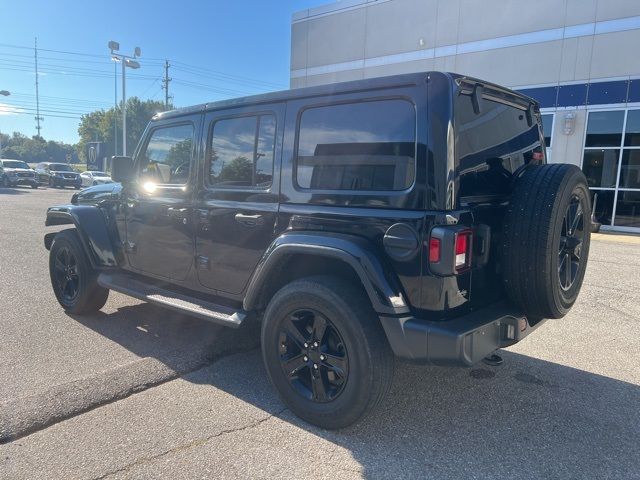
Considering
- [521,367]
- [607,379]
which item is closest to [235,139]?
[521,367]

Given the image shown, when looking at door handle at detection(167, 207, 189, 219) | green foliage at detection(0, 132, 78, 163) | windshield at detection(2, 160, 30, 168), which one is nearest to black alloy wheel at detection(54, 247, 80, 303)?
door handle at detection(167, 207, 189, 219)

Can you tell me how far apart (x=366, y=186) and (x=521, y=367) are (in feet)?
7.14

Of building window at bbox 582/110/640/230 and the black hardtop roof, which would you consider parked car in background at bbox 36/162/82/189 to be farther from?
the black hardtop roof

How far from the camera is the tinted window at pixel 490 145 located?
2607 millimetres

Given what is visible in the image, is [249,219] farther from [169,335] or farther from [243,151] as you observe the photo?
[169,335]

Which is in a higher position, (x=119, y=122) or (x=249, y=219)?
(x=119, y=122)

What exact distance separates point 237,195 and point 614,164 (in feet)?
45.6

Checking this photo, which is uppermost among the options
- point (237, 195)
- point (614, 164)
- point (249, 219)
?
point (614, 164)

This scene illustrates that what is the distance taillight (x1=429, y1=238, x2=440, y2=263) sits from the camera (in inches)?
94.4

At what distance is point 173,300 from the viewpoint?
372cm

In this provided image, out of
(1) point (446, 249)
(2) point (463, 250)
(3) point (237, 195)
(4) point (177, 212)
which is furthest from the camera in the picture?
(4) point (177, 212)

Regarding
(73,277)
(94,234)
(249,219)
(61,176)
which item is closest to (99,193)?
(94,234)

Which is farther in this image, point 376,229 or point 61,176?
point 61,176

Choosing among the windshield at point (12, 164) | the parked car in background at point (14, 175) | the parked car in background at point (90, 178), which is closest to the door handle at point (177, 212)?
the parked car in background at point (14, 175)
